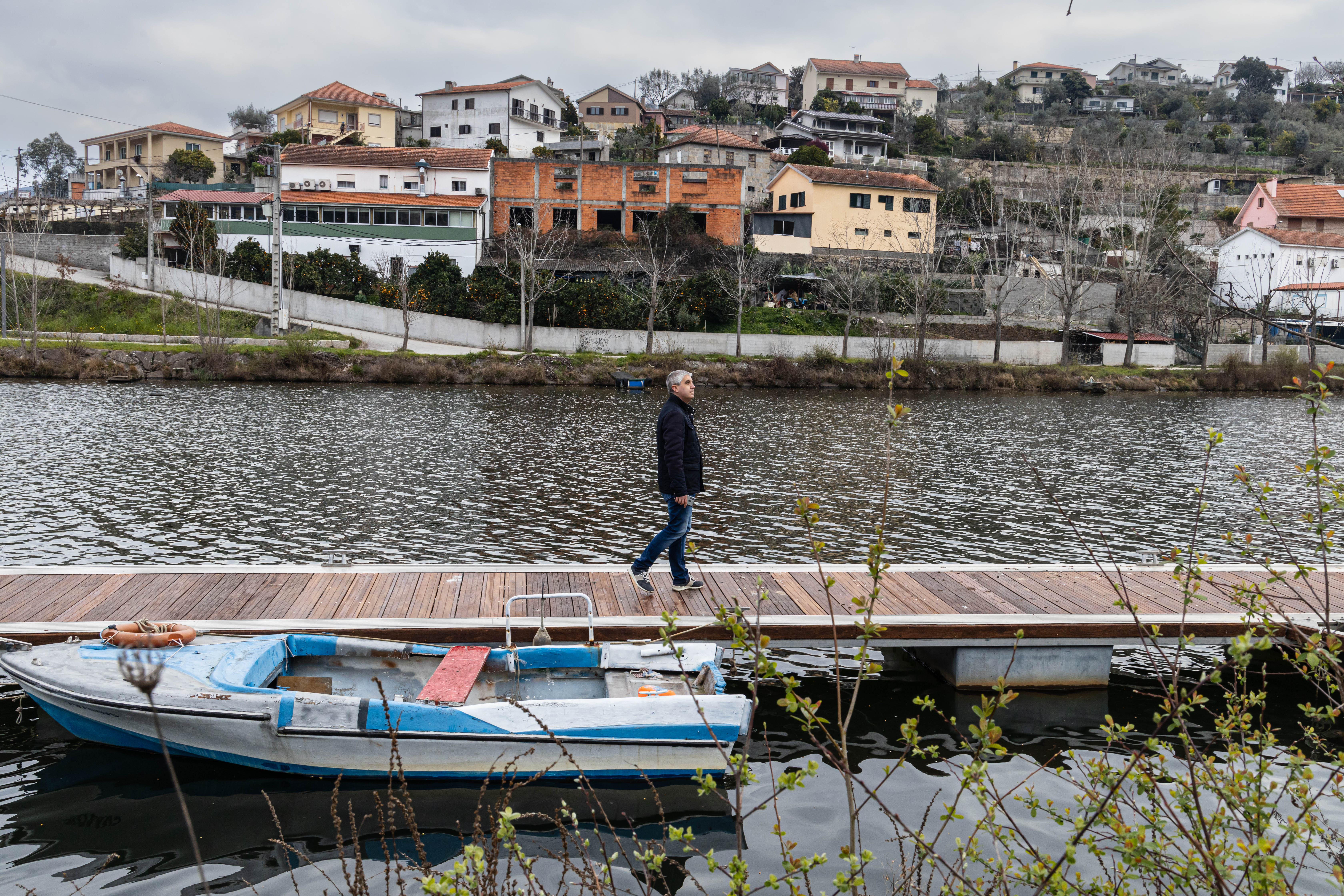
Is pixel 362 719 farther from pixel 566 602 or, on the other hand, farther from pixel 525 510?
pixel 525 510

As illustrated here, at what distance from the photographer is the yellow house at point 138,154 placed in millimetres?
81062

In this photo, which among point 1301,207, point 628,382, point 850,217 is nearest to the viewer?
point 628,382

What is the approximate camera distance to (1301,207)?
69562 mm

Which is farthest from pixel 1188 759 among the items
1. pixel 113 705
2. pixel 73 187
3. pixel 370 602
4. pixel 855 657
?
pixel 73 187

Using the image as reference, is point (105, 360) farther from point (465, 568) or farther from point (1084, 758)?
point (1084, 758)

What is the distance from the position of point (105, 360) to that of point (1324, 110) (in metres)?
135

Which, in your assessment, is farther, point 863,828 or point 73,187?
point 73,187

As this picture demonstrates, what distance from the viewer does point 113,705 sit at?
7133 millimetres

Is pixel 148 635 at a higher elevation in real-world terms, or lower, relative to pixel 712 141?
Answer: lower

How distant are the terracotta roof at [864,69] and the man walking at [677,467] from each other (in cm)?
10464

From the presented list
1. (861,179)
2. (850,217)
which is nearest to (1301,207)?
(861,179)

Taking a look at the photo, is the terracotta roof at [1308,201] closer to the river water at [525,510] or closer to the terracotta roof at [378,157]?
the river water at [525,510]

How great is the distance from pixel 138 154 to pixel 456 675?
9368 centimetres

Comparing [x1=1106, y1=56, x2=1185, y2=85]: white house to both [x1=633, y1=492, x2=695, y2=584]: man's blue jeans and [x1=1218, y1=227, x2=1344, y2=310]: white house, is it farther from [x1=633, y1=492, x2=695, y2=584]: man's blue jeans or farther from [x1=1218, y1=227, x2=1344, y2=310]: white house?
[x1=633, y1=492, x2=695, y2=584]: man's blue jeans
